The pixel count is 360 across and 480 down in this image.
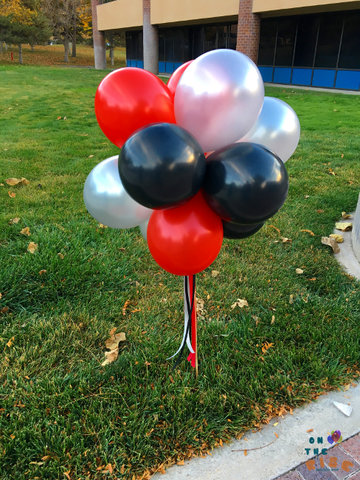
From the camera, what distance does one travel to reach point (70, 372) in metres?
2.17

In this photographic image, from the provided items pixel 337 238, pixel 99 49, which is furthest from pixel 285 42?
pixel 337 238

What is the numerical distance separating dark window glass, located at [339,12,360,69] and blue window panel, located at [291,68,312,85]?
1.54 m

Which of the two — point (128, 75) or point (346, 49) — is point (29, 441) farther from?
point (346, 49)

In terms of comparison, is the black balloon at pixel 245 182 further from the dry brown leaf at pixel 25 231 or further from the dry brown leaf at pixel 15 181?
the dry brown leaf at pixel 15 181

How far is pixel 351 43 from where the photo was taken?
15281mm

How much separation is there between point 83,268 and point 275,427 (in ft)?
5.82

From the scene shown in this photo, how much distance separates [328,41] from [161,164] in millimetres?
17822

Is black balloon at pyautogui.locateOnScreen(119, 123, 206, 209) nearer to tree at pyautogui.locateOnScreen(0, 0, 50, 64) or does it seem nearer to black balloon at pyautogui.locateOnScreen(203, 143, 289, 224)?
black balloon at pyautogui.locateOnScreen(203, 143, 289, 224)

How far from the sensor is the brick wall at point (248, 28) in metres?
15.9

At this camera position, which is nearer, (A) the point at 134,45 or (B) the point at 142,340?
(B) the point at 142,340

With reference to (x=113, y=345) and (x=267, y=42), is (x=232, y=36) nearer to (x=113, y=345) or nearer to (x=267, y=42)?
(x=267, y=42)

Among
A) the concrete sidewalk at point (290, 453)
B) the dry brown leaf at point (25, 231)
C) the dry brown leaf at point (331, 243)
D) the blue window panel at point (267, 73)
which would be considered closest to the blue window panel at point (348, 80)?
the blue window panel at point (267, 73)

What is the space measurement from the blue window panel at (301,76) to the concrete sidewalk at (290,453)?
17.8 metres

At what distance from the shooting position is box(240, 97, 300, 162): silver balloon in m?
1.75
